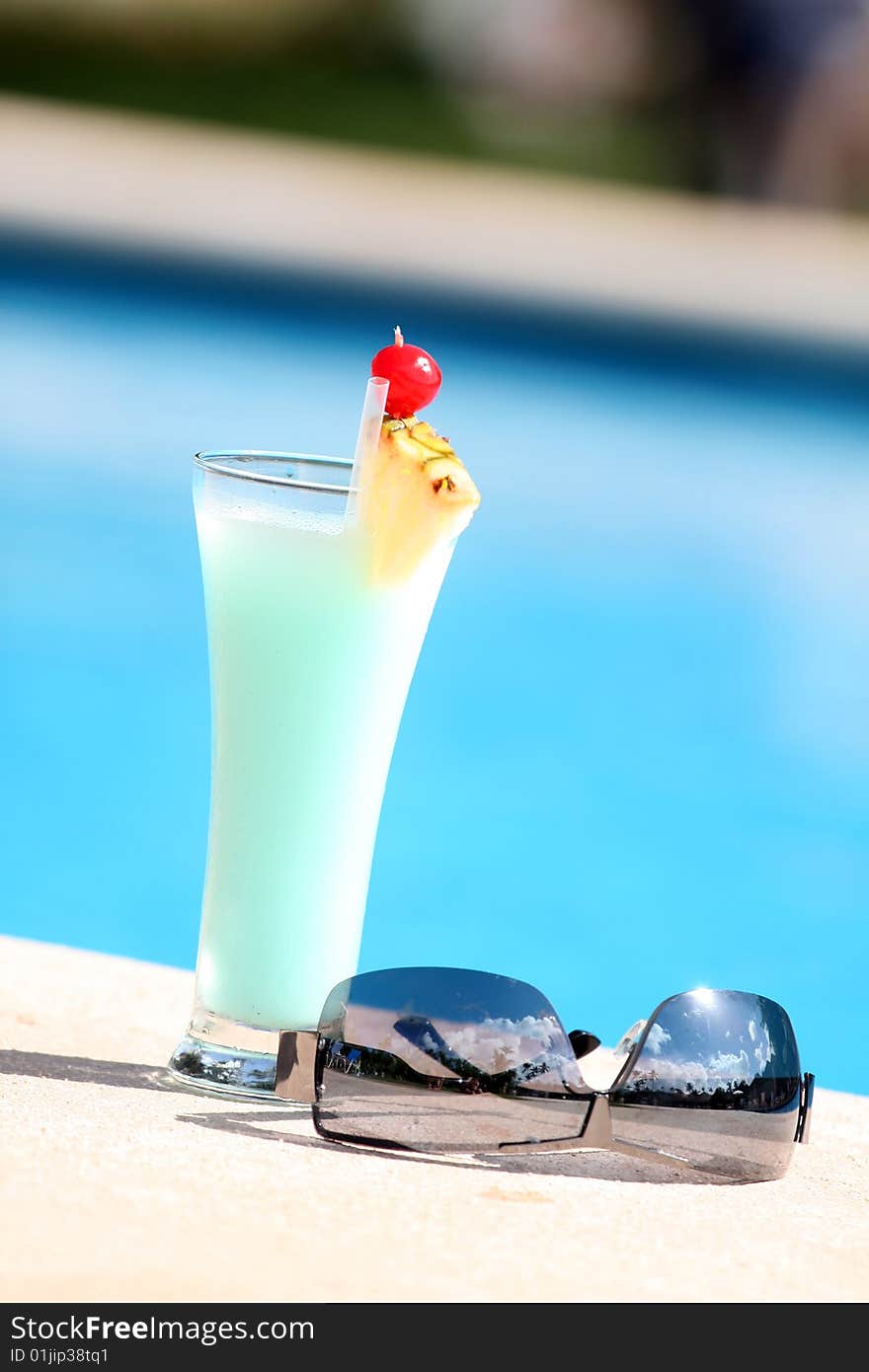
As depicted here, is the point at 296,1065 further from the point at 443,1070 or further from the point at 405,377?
the point at 405,377

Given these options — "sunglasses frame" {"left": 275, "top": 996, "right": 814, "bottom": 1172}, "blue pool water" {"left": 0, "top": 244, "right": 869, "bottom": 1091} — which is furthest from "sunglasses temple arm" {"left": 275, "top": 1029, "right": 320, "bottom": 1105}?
"blue pool water" {"left": 0, "top": 244, "right": 869, "bottom": 1091}

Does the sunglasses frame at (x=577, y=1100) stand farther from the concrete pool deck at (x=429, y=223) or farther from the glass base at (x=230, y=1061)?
the concrete pool deck at (x=429, y=223)

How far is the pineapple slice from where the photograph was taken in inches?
41.0

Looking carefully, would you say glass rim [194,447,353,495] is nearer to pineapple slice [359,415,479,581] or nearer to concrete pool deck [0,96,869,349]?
pineapple slice [359,415,479,581]

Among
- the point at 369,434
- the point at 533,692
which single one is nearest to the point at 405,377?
the point at 369,434

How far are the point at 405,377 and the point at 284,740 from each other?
25cm

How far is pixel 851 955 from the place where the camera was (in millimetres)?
2516

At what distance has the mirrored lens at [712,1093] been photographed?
0.95 m

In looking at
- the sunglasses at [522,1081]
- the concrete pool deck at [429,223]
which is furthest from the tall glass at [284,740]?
the concrete pool deck at [429,223]

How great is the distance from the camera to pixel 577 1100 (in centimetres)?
94

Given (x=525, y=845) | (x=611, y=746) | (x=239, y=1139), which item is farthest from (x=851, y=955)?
(x=239, y=1139)

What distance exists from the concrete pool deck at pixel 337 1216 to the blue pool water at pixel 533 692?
1.24 m

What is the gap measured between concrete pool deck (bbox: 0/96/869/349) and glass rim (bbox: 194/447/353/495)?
901cm

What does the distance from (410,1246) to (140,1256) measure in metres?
0.12
